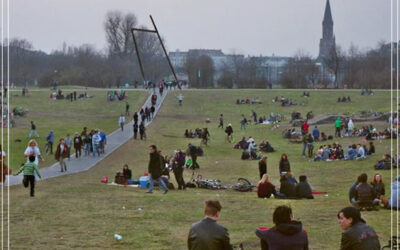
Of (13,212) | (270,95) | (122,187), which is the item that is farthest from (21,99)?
(13,212)

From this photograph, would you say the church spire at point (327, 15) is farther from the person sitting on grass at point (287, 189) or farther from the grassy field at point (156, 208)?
the person sitting on grass at point (287, 189)

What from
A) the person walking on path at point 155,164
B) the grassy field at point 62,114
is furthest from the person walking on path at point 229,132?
the person walking on path at point 155,164

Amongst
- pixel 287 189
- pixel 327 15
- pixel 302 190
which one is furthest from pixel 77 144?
pixel 302 190

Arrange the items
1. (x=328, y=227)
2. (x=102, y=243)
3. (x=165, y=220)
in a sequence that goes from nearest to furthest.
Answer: (x=102, y=243)
(x=328, y=227)
(x=165, y=220)

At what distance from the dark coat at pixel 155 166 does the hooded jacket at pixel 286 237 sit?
9703 mm

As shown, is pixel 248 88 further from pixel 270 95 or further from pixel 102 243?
pixel 102 243

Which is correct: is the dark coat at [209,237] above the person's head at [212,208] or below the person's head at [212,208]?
below

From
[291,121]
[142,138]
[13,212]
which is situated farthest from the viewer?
[291,121]

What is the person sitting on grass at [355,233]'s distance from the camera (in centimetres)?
657

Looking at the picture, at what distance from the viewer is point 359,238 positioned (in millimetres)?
6570

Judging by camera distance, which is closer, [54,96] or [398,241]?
[398,241]

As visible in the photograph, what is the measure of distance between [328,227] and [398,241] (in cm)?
251

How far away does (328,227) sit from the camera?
12.0m

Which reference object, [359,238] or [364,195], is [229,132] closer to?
[364,195]
